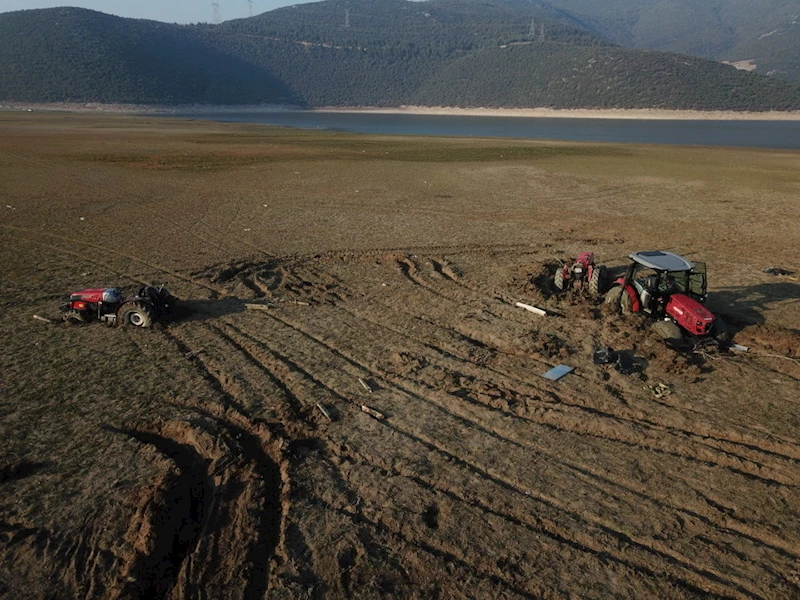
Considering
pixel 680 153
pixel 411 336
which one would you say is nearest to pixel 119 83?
pixel 680 153

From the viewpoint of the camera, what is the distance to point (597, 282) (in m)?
13.5

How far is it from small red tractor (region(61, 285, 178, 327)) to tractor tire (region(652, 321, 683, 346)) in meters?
11.4

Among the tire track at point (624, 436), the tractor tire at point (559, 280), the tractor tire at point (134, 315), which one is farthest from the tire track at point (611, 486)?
the tractor tire at point (559, 280)

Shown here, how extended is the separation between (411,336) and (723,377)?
20.8 feet

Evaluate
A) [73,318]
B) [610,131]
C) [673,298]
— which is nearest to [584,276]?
[673,298]

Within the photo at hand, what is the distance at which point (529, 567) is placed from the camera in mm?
5934

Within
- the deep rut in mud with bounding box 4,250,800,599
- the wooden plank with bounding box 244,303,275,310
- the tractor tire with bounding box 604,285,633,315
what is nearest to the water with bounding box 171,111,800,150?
the tractor tire with bounding box 604,285,633,315

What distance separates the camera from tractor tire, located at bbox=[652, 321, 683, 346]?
436 inches

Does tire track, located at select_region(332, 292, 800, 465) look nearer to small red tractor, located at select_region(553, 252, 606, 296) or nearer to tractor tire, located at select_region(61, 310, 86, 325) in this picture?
small red tractor, located at select_region(553, 252, 606, 296)

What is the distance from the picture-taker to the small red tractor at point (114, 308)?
1166 centimetres

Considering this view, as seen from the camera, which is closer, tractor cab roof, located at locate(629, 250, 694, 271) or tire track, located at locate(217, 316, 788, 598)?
tire track, located at locate(217, 316, 788, 598)

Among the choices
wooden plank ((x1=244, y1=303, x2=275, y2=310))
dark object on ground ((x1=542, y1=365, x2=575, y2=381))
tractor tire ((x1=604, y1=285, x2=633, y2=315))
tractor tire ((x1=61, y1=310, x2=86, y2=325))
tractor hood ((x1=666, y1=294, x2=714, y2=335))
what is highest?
tractor hood ((x1=666, y1=294, x2=714, y2=335))

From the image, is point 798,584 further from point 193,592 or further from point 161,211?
point 161,211

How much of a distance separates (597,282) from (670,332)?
271 centimetres
